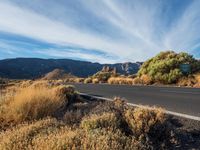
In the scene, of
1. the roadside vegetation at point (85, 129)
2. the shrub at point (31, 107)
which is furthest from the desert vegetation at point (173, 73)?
the roadside vegetation at point (85, 129)

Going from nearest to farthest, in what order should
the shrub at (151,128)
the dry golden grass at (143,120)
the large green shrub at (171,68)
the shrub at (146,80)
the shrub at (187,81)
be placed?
1. the shrub at (151,128)
2. the dry golden grass at (143,120)
3. the shrub at (187,81)
4. the large green shrub at (171,68)
5. the shrub at (146,80)

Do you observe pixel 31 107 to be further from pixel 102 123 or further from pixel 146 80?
pixel 146 80

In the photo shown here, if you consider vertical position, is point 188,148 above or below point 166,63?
below

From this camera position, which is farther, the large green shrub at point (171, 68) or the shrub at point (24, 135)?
the large green shrub at point (171, 68)

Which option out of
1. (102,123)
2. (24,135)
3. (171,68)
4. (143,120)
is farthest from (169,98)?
(171,68)

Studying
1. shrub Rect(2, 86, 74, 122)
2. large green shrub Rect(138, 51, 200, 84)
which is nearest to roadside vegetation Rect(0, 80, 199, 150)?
shrub Rect(2, 86, 74, 122)

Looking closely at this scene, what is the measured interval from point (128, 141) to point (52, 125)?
7.49 ft

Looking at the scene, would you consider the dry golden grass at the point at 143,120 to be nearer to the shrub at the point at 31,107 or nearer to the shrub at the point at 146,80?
the shrub at the point at 31,107

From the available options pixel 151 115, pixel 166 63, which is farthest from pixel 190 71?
pixel 151 115

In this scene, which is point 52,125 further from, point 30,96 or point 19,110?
point 30,96

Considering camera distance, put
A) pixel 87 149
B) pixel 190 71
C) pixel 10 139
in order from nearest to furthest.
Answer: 1. pixel 87 149
2. pixel 10 139
3. pixel 190 71

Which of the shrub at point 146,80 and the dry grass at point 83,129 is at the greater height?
the shrub at point 146,80

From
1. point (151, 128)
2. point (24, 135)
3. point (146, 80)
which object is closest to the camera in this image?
point (24, 135)

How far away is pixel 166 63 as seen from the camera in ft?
116
